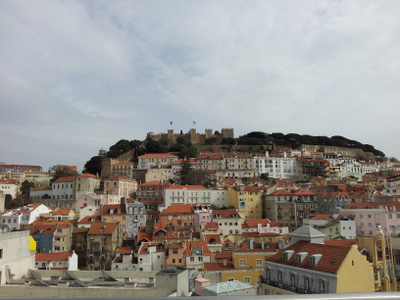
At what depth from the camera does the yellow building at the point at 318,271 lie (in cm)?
968

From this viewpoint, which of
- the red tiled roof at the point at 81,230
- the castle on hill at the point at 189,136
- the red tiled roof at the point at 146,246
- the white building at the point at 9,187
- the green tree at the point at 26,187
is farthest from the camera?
the castle on hill at the point at 189,136

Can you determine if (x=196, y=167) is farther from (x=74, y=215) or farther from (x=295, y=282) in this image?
(x=295, y=282)

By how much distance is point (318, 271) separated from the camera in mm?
10109

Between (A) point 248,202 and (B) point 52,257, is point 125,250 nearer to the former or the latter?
(B) point 52,257

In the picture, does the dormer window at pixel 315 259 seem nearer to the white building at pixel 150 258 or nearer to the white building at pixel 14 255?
the white building at pixel 14 255

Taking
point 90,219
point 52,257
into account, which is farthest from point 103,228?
point 90,219

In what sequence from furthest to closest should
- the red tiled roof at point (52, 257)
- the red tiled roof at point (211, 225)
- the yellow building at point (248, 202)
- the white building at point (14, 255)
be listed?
the yellow building at point (248, 202) < the red tiled roof at point (211, 225) < the red tiled roof at point (52, 257) < the white building at point (14, 255)

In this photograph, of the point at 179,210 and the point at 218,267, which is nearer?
the point at 218,267

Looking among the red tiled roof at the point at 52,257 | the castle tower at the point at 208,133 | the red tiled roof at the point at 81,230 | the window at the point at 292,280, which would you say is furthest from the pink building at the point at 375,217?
the castle tower at the point at 208,133

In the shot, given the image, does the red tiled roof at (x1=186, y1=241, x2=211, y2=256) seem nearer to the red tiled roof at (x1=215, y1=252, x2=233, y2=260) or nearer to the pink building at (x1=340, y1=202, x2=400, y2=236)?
the red tiled roof at (x1=215, y1=252, x2=233, y2=260)

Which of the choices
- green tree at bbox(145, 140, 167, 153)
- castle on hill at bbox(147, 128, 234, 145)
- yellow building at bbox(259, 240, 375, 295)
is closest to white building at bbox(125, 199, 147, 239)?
yellow building at bbox(259, 240, 375, 295)

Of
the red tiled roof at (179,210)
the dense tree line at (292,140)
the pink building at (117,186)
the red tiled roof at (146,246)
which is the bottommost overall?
the red tiled roof at (146,246)

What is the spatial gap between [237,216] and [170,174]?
24574 mm

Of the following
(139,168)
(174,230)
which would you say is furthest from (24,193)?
(174,230)
